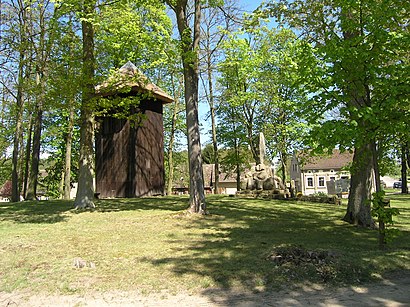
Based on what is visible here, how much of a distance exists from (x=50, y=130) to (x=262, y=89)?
1779 centimetres

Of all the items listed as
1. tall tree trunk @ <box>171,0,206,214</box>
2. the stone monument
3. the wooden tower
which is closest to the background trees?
tall tree trunk @ <box>171,0,206,214</box>

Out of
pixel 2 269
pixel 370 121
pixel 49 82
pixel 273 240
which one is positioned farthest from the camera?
pixel 49 82

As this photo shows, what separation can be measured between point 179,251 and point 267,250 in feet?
6.12

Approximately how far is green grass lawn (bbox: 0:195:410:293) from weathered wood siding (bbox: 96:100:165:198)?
7.64m

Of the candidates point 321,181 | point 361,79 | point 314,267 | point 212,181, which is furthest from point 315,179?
point 314,267

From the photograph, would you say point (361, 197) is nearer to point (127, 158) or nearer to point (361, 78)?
point (361, 78)

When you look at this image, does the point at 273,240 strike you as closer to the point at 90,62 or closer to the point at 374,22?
the point at 374,22

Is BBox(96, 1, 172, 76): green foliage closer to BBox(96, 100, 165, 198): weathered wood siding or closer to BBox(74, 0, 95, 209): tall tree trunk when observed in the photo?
BBox(74, 0, 95, 209): tall tree trunk

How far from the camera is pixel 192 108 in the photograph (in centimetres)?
1337

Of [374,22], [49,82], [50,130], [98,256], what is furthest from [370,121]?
[50,130]

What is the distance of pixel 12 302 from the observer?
5.16 m

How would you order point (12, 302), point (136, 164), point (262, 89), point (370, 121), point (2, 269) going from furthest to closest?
point (262, 89)
point (136, 164)
point (370, 121)
point (2, 269)
point (12, 302)

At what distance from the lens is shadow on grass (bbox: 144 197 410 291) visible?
5.96 m

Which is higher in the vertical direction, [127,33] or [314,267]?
[127,33]
